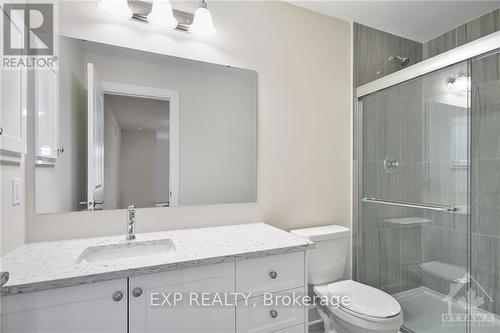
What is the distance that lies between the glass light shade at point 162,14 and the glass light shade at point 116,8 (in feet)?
0.38

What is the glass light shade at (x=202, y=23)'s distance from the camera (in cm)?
152

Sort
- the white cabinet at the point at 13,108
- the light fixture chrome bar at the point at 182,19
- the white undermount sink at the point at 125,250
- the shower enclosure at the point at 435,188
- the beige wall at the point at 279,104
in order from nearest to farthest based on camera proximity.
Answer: the white cabinet at the point at 13,108
the white undermount sink at the point at 125,250
the beige wall at the point at 279,104
the light fixture chrome bar at the point at 182,19
the shower enclosure at the point at 435,188

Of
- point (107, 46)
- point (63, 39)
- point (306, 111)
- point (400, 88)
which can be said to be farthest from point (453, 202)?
point (63, 39)

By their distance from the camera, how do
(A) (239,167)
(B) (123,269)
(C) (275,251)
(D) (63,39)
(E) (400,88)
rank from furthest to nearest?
(E) (400,88), (A) (239,167), (D) (63,39), (C) (275,251), (B) (123,269)

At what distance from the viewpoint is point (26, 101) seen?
125cm

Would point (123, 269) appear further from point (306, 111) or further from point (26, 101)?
point (306, 111)

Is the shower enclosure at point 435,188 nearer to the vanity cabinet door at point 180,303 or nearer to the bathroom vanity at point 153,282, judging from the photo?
the bathroom vanity at point 153,282

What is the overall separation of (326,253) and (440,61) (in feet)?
4.82

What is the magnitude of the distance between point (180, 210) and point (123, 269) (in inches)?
24.7

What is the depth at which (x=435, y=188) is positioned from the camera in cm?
182

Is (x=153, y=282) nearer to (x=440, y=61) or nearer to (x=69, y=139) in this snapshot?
(x=69, y=139)

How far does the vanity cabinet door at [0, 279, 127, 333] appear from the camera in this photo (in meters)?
0.87

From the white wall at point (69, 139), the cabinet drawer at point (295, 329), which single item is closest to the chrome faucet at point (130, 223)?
the white wall at point (69, 139)

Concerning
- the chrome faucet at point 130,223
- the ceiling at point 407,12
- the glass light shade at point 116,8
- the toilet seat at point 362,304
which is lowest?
the toilet seat at point 362,304
